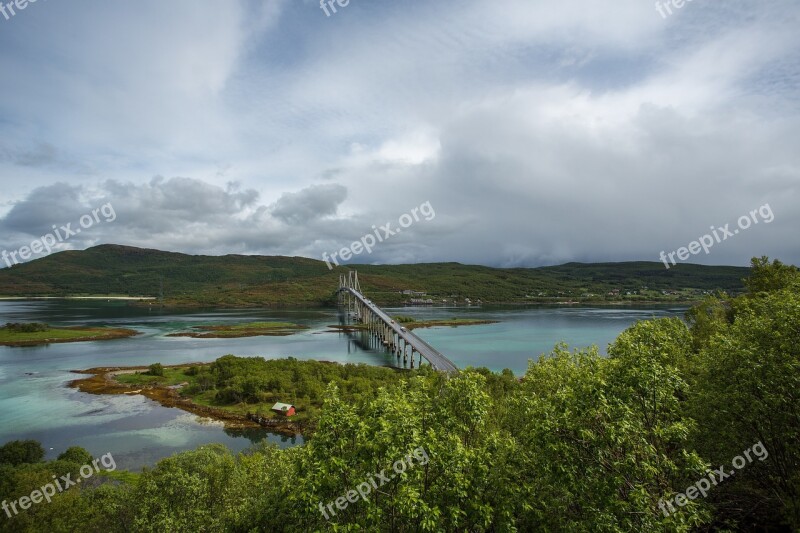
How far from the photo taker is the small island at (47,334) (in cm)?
9081

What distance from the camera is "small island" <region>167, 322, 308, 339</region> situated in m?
106

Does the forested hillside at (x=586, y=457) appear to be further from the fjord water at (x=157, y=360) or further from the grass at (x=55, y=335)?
the grass at (x=55, y=335)

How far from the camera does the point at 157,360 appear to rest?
7475cm

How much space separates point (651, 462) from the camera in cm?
996

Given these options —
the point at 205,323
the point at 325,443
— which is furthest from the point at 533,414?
the point at 205,323

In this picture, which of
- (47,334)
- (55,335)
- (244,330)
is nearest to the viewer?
(55,335)

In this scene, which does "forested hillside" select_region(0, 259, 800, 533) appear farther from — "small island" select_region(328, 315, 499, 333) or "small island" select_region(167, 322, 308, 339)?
"small island" select_region(328, 315, 499, 333)

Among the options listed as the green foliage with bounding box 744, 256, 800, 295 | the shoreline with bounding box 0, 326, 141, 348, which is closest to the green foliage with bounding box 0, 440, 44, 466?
the green foliage with bounding box 744, 256, 800, 295

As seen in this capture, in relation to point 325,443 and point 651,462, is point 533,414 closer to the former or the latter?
point 651,462
